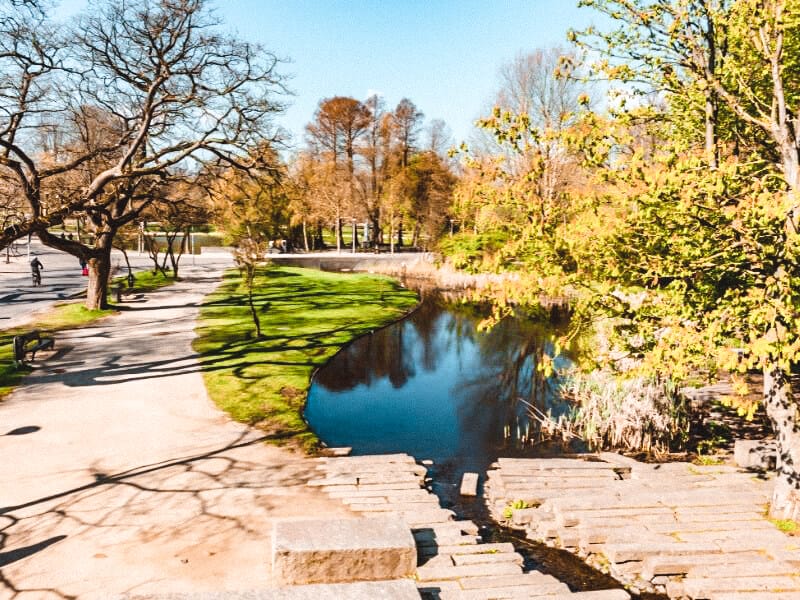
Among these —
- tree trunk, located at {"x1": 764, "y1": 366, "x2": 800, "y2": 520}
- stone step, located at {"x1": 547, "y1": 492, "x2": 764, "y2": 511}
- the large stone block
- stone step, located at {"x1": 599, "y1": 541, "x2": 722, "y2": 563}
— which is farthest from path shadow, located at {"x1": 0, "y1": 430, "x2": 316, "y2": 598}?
tree trunk, located at {"x1": 764, "y1": 366, "x2": 800, "y2": 520}

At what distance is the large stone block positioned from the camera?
706 cm

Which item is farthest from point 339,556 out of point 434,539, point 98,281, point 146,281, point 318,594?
point 146,281

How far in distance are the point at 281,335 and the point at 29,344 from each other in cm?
840

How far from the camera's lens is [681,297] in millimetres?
7898

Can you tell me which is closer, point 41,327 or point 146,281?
point 41,327

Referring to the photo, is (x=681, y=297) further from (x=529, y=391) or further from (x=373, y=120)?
(x=373, y=120)

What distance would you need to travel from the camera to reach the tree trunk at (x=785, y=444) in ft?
27.7

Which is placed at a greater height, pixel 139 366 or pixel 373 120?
pixel 373 120

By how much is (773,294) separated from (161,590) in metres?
8.56

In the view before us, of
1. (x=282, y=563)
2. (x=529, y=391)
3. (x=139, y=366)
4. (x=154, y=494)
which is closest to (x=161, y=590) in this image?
(x=282, y=563)

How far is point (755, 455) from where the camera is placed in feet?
36.3

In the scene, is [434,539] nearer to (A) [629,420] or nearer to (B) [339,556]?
(B) [339,556]

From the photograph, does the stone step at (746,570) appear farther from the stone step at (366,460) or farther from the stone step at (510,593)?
the stone step at (366,460)

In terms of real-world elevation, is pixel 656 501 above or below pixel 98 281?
below
